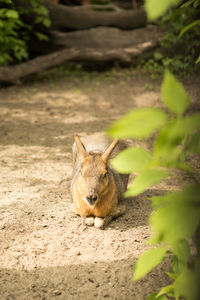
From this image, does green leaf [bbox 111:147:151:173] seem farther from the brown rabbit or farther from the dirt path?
the brown rabbit

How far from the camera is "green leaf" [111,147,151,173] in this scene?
3.13 feet

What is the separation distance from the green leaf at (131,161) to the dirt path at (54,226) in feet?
6.96

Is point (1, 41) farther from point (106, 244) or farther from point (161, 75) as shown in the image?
point (106, 244)

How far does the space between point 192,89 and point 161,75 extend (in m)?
1.64

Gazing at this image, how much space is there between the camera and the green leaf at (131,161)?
0.95 m

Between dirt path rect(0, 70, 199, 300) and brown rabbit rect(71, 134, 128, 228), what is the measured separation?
5.1 inches

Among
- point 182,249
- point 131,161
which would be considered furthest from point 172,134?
point 182,249

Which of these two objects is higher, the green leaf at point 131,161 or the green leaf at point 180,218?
the green leaf at point 131,161

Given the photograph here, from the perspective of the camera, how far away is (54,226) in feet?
12.4

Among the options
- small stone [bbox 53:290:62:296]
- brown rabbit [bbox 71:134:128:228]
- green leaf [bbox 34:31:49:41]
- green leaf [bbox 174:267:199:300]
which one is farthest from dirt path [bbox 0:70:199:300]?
green leaf [bbox 34:31:49:41]

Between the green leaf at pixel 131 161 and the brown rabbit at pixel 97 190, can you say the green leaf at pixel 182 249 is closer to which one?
the green leaf at pixel 131 161

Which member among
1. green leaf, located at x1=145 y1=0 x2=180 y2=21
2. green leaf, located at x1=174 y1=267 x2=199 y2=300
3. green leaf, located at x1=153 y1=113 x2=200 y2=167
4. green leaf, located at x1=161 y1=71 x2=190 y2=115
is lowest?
green leaf, located at x1=174 y1=267 x2=199 y2=300

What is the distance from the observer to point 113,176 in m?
4.10

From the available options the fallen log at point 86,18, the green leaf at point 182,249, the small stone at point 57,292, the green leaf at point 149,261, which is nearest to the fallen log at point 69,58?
the fallen log at point 86,18
